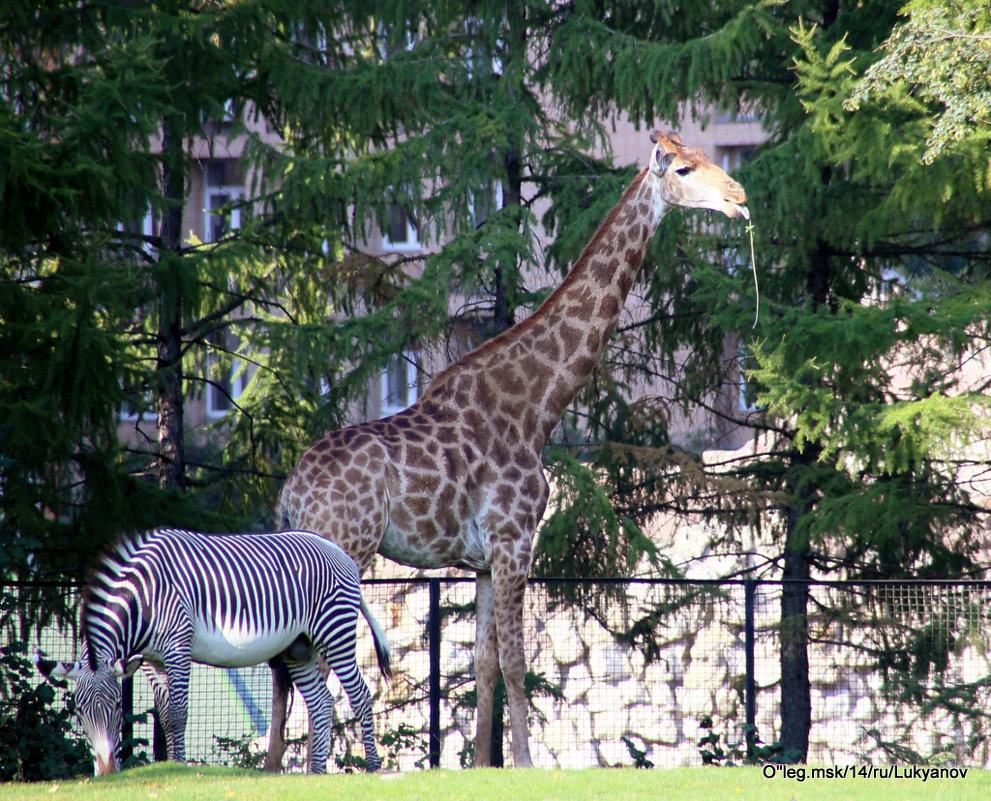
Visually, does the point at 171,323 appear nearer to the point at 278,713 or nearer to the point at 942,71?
the point at 278,713

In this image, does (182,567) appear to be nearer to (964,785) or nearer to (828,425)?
(964,785)

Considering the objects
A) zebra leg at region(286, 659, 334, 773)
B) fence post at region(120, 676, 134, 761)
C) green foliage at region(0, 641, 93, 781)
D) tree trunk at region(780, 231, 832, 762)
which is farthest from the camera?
tree trunk at region(780, 231, 832, 762)

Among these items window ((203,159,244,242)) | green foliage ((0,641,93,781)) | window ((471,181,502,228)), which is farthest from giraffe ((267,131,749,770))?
window ((203,159,244,242))

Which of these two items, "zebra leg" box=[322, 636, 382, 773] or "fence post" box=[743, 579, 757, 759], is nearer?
"zebra leg" box=[322, 636, 382, 773]

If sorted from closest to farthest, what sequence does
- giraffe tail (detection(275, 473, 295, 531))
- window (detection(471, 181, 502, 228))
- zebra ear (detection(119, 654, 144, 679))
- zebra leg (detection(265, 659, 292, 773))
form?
zebra ear (detection(119, 654, 144, 679))
zebra leg (detection(265, 659, 292, 773))
giraffe tail (detection(275, 473, 295, 531))
window (detection(471, 181, 502, 228))

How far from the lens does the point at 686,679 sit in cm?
1359

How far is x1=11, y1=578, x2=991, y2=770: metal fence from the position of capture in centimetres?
975

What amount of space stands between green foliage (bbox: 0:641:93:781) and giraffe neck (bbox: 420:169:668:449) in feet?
11.7

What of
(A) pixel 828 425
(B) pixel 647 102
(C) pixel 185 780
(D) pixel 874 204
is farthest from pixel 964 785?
(B) pixel 647 102

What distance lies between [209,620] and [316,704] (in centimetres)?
97

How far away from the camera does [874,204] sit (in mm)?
11336

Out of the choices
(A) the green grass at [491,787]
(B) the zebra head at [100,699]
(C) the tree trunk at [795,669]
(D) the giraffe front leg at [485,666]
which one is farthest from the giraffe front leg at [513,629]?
(C) the tree trunk at [795,669]

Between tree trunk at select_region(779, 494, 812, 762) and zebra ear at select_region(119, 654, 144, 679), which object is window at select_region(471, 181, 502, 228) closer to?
tree trunk at select_region(779, 494, 812, 762)

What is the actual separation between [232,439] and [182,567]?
6738 mm
